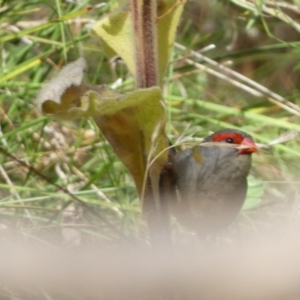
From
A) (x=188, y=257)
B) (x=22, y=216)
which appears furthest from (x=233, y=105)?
(x=188, y=257)

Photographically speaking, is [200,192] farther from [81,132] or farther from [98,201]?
[81,132]

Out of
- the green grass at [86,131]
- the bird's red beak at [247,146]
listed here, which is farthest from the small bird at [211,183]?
the green grass at [86,131]

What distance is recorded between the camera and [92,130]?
126 centimetres

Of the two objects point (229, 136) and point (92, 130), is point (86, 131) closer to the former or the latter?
point (92, 130)

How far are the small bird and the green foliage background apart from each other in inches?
4.4

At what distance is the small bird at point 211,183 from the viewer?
703mm

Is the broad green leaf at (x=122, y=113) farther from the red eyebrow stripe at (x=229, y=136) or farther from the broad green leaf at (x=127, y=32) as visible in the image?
the red eyebrow stripe at (x=229, y=136)

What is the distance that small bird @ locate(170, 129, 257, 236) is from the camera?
0.70 metres

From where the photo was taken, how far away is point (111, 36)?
646 millimetres

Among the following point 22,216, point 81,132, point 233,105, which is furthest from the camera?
point 233,105

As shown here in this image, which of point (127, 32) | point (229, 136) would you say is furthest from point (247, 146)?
point (127, 32)

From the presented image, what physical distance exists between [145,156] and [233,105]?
2.97 feet

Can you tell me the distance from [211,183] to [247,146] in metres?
0.08

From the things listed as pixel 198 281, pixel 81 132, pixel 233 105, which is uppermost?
pixel 233 105
